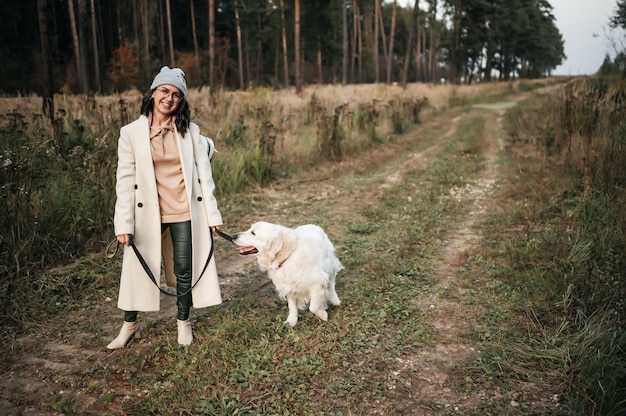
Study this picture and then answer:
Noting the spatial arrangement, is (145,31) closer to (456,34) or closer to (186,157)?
(456,34)

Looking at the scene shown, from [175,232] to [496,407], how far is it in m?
2.65

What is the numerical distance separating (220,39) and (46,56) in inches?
1350

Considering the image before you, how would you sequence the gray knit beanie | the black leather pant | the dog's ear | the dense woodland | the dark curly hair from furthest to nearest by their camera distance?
the dense woodland < the dog's ear < the black leather pant < the dark curly hair < the gray knit beanie

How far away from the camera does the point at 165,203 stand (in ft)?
11.3

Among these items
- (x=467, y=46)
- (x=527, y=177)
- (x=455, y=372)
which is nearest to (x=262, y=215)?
(x=455, y=372)

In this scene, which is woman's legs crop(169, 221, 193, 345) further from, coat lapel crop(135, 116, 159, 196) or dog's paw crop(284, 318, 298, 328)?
dog's paw crop(284, 318, 298, 328)

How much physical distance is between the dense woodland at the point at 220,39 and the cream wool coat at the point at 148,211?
680 centimetres

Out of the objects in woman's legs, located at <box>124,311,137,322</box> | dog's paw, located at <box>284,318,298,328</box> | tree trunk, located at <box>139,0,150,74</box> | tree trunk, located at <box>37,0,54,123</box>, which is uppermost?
tree trunk, located at <box>139,0,150,74</box>

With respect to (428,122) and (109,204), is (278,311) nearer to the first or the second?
A: (109,204)

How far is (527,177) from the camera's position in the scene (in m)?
8.66

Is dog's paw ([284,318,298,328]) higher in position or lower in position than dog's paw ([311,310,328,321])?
lower

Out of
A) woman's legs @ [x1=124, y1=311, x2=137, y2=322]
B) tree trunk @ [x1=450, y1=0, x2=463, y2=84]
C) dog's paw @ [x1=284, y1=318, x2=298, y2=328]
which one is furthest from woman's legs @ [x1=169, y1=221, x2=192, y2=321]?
tree trunk @ [x1=450, y1=0, x2=463, y2=84]

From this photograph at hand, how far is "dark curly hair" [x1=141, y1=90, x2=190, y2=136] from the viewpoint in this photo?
3.36 metres

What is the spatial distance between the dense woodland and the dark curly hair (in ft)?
21.9
